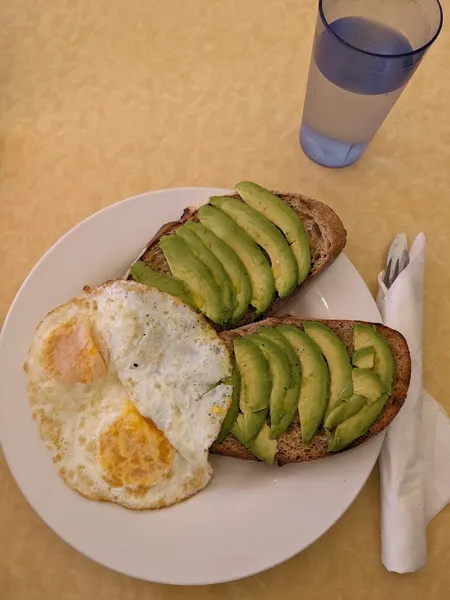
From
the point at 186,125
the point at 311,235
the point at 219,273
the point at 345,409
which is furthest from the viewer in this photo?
the point at 186,125

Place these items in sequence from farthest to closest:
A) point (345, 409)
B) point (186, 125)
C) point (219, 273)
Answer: point (186, 125)
point (219, 273)
point (345, 409)

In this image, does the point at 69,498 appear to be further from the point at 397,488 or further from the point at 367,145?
the point at 367,145

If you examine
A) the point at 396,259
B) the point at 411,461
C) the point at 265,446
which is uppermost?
the point at 396,259

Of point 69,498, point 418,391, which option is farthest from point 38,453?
point 418,391

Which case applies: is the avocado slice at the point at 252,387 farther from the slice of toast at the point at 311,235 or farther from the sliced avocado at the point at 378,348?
the sliced avocado at the point at 378,348

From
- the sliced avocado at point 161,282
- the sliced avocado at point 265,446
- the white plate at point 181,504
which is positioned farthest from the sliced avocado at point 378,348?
the sliced avocado at point 161,282

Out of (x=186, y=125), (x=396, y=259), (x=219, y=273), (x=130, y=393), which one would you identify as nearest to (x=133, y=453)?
(x=130, y=393)

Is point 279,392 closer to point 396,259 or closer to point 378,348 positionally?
point 378,348
